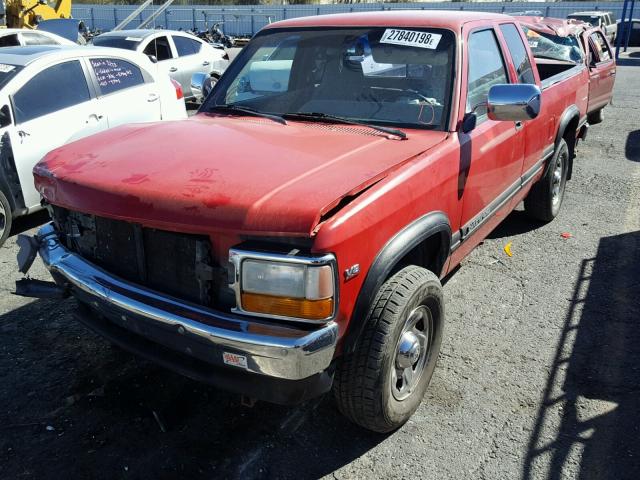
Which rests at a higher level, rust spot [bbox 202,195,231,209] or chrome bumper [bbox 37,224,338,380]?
rust spot [bbox 202,195,231,209]


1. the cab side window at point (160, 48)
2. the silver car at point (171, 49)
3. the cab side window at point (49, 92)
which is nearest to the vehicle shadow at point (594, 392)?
the cab side window at point (49, 92)

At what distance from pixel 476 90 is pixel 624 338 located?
1.85 meters

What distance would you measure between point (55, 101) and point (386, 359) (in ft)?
14.9

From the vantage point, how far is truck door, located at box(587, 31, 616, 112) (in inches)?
344

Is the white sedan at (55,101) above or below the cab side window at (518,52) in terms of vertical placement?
below

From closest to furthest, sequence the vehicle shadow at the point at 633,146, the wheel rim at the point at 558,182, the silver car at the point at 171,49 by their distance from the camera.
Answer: the wheel rim at the point at 558,182
the vehicle shadow at the point at 633,146
the silver car at the point at 171,49

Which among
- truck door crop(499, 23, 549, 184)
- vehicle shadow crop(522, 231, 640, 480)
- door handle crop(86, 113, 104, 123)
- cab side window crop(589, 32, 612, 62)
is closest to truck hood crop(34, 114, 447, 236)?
truck door crop(499, 23, 549, 184)

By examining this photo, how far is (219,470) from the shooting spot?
267 centimetres

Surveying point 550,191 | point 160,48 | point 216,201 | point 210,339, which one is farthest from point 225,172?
point 160,48

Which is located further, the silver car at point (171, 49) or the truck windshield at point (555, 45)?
the silver car at point (171, 49)

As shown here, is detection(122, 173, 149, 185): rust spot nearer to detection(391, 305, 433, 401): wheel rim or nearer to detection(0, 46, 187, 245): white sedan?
detection(391, 305, 433, 401): wheel rim

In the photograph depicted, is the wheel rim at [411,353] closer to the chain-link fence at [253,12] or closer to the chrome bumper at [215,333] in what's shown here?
the chrome bumper at [215,333]

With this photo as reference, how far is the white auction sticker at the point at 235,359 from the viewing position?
222cm

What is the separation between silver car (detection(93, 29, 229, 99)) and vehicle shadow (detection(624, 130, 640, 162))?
699cm
